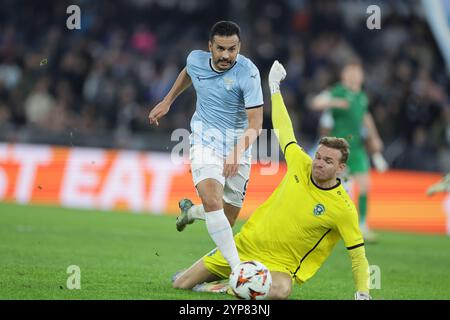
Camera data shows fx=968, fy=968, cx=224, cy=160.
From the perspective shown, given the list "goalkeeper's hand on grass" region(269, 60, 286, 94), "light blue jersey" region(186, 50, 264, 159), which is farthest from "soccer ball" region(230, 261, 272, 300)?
"goalkeeper's hand on grass" region(269, 60, 286, 94)

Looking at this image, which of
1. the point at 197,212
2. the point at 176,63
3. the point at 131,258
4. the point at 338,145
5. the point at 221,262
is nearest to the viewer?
the point at 338,145

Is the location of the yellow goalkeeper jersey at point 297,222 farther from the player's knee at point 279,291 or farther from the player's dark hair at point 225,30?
the player's dark hair at point 225,30

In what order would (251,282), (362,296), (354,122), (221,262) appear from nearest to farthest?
(362,296) < (251,282) < (221,262) < (354,122)

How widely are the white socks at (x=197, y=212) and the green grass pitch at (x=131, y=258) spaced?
664 mm

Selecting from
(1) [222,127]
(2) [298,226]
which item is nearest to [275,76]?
(1) [222,127]

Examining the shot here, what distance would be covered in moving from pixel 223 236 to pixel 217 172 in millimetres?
627

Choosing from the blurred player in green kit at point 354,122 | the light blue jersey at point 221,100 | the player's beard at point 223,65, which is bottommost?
the light blue jersey at point 221,100

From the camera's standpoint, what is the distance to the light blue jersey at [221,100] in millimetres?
8711

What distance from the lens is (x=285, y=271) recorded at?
8.23 meters

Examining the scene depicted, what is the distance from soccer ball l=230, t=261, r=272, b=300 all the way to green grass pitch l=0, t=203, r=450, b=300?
425 millimetres

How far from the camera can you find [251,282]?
7.77 m

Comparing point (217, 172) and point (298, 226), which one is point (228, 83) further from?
point (298, 226)

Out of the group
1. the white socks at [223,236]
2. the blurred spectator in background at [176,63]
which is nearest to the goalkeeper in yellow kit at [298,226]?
the white socks at [223,236]

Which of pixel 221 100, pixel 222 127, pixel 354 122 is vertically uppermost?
pixel 354 122
